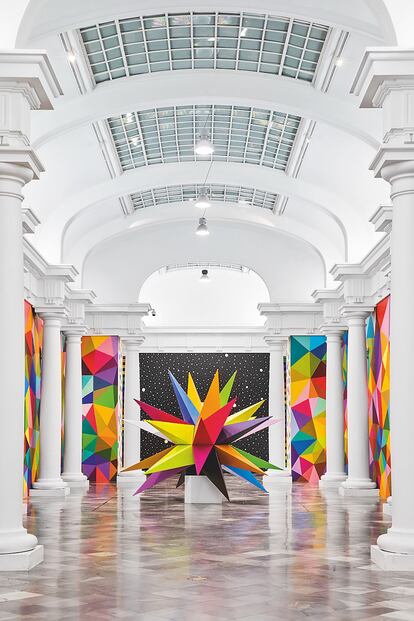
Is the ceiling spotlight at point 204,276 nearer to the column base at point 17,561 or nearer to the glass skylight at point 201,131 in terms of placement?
the glass skylight at point 201,131

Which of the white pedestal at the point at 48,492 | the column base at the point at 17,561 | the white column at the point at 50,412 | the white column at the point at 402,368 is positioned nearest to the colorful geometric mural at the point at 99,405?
the white column at the point at 50,412

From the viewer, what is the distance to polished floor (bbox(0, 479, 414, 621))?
7453 mm

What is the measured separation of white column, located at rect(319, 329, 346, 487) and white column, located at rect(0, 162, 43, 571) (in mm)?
15051

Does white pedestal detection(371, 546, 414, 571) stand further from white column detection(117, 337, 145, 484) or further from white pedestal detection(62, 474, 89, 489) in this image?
white column detection(117, 337, 145, 484)

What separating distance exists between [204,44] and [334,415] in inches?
473

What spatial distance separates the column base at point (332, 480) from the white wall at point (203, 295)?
45.8ft

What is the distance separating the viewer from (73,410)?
24.4 m

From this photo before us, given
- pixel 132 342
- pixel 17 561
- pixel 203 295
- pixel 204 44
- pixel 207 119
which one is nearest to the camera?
pixel 17 561

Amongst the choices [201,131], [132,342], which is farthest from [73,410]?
[201,131]

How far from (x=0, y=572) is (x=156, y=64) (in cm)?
943

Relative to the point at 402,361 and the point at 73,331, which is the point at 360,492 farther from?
the point at 402,361

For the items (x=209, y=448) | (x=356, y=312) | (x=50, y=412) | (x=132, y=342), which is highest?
(x=356, y=312)

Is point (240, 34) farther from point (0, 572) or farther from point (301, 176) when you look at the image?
point (0, 572)

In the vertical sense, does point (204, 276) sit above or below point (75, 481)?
above
